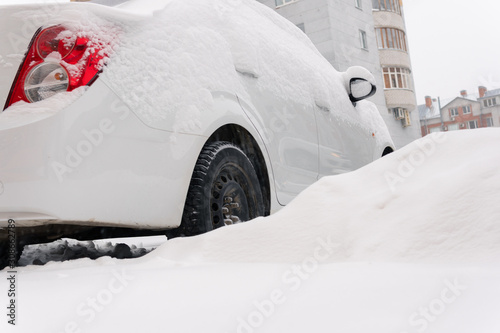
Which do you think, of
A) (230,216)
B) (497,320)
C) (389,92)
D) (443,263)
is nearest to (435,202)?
(443,263)

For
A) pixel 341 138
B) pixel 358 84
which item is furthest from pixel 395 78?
pixel 341 138

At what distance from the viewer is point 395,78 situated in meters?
30.2

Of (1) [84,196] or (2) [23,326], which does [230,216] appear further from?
(2) [23,326]

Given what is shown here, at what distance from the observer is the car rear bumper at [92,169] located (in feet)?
6.32

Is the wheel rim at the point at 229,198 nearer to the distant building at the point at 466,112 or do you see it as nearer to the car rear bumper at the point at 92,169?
the car rear bumper at the point at 92,169

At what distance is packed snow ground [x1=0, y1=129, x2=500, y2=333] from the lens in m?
1.15

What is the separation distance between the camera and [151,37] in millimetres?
2305

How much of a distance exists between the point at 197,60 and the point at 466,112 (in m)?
72.3

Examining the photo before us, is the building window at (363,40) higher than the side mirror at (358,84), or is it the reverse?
the building window at (363,40)

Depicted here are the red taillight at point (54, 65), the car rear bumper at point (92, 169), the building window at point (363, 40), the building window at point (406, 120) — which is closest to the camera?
the car rear bumper at point (92, 169)

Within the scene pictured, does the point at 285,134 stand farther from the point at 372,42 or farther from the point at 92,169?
the point at 372,42

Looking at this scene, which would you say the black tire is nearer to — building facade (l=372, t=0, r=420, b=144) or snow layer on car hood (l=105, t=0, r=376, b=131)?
snow layer on car hood (l=105, t=0, r=376, b=131)

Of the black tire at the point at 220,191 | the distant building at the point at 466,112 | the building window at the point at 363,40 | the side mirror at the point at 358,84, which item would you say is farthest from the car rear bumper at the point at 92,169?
the distant building at the point at 466,112

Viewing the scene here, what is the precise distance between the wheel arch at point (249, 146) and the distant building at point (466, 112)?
65736mm
